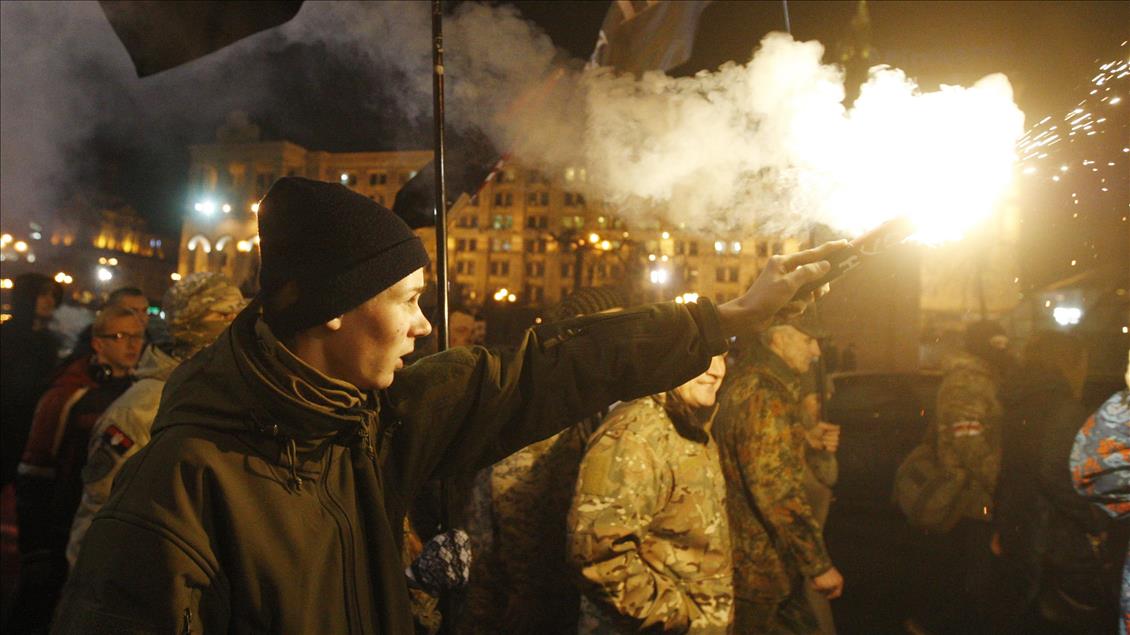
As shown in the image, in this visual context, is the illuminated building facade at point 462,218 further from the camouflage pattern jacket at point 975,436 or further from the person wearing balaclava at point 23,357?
the camouflage pattern jacket at point 975,436

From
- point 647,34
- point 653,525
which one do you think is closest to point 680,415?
point 653,525

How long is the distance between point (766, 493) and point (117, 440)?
12.0ft

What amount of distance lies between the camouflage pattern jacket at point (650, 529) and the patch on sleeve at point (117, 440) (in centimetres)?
235

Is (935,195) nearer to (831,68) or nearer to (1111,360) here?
(831,68)

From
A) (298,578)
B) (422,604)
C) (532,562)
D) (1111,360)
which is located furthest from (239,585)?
(1111,360)

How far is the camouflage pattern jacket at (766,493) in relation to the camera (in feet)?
13.2

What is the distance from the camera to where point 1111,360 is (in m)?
4.41

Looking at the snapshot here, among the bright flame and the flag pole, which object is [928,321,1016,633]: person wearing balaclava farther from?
the flag pole

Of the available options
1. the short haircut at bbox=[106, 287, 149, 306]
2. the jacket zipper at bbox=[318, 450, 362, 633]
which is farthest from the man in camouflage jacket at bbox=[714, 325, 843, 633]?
the short haircut at bbox=[106, 287, 149, 306]

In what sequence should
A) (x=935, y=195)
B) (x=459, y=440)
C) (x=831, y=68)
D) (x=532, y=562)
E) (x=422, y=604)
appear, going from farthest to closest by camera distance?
1. (x=831, y=68)
2. (x=532, y=562)
3. (x=422, y=604)
4. (x=935, y=195)
5. (x=459, y=440)

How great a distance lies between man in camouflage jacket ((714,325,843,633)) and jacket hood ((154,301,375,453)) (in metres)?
3.05

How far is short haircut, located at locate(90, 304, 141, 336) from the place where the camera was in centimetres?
489

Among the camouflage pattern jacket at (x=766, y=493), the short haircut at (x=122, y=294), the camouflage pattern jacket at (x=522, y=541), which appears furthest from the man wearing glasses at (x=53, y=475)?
the camouflage pattern jacket at (x=766, y=493)

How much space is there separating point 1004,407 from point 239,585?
5806 mm
